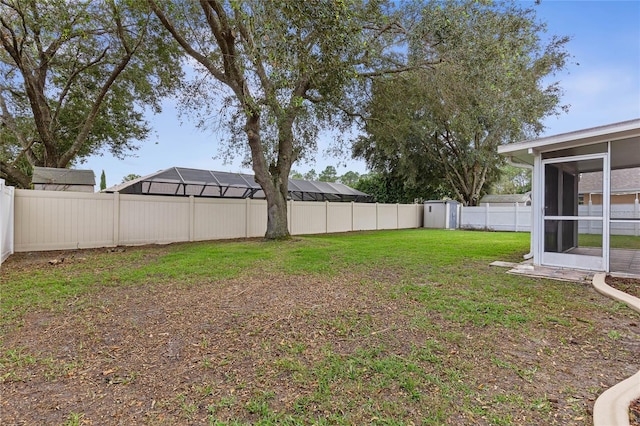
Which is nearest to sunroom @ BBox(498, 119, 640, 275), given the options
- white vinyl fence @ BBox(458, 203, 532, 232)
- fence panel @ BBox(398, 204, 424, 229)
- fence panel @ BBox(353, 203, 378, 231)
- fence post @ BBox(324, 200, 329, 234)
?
fence post @ BBox(324, 200, 329, 234)

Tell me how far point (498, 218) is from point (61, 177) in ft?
58.9

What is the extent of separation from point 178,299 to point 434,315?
3.02 metres

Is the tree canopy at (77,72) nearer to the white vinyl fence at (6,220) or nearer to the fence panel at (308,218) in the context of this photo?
the white vinyl fence at (6,220)

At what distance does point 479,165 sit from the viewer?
18.6 meters

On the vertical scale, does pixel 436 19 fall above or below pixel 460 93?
above

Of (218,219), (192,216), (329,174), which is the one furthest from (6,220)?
(329,174)

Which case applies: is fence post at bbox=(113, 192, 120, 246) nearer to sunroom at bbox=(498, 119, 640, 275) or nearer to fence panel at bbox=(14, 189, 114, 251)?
fence panel at bbox=(14, 189, 114, 251)

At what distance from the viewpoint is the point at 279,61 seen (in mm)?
5691

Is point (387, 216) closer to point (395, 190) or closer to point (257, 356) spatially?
point (395, 190)

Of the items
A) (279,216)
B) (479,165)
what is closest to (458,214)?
(479,165)

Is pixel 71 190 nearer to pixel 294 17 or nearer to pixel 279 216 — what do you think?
pixel 279 216

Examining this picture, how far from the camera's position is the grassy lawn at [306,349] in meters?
1.92

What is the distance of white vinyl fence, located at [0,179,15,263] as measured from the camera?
558cm

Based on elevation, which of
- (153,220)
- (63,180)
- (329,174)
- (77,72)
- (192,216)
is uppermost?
(329,174)
